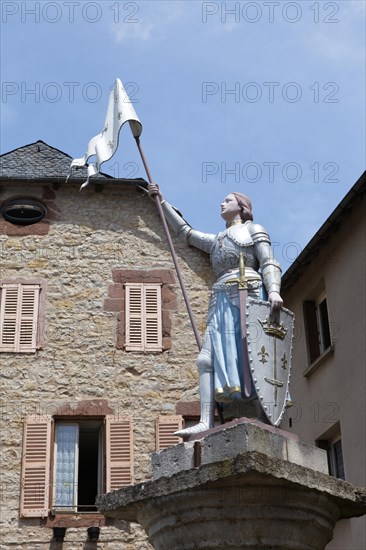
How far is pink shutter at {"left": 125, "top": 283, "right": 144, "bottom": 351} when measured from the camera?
13430 mm

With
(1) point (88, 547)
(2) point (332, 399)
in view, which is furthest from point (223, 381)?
(2) point (332, 399)

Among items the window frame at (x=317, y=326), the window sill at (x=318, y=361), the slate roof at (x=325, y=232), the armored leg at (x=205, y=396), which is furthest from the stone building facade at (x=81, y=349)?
the armored leg at (x=205, y=396)

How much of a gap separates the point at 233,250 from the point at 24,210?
7470mm

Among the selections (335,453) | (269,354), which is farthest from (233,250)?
(335,453)

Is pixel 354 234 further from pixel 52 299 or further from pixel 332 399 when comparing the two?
pixel 52 299

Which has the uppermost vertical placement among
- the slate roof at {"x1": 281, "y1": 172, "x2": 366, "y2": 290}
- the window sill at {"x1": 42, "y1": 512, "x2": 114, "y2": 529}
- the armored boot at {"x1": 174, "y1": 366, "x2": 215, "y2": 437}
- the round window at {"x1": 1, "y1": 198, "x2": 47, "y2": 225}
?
the round window at {"x1": 1, "y1": 198, "x2": 47, "y2": 225}

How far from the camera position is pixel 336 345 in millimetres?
14422

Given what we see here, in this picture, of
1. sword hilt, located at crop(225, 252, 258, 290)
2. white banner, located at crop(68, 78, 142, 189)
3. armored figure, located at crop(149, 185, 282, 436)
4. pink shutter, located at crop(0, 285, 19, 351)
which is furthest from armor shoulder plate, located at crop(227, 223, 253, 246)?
pink shutter, located at crop(0, 285, 19, 351)

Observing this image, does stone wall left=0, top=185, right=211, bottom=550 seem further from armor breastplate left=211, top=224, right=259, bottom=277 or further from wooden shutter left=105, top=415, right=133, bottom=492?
armor breastplate left=211, top=224, right=259, bottom=277

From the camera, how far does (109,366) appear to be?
1319cm

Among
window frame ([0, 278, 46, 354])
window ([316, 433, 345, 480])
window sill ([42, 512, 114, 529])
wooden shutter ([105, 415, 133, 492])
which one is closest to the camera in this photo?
window sill ([42, 512, 114, 529])

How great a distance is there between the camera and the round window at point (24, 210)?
1446cm

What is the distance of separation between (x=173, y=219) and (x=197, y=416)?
5.04 meters

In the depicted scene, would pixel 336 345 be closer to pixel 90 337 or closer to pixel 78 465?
pixel 90 337
